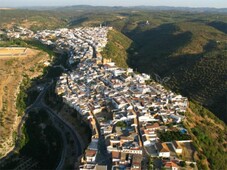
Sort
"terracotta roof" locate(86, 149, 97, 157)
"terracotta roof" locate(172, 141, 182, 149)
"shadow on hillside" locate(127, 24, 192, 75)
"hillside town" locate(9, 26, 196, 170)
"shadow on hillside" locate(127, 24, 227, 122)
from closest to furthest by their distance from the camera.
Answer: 1. "terracotta roof" locate(86, 149, 97, 157)
2. "hillside town" locate(9, 26, 196, 170)
3. "terracotta roof" locate(172, 141, 182, 149)
4. "shadow on hillside" locate(127, 24, 227, 122)
5. "shadow on hillside" locate(127, 24, 192, 75)

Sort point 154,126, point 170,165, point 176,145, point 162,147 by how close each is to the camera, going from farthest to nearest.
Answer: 1. point 154,126
2. point 176,145
3. point 162,147
4. point 170,165

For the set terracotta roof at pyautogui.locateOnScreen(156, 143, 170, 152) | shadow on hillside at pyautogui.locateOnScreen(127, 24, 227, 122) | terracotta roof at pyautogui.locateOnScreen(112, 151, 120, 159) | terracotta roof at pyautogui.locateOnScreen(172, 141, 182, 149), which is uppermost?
terracotta roof at pyautogui.locateOnScreen(156, 143, 170, 152)

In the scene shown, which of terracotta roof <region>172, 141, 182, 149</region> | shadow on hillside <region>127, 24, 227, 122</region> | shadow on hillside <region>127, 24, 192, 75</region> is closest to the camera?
terracotta roof <region>172, 141, 182, 149</region>

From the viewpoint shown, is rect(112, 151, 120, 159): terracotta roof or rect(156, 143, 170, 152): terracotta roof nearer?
rect(112, 151, 120, 159): terracotta roof

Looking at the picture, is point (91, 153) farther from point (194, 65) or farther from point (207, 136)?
point (194, 65)

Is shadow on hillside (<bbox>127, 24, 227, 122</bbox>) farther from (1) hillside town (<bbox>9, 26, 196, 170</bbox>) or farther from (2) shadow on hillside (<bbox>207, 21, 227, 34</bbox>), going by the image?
(2) shadow on hillside (<bbox>207, 21, 227, 34</bbox>)

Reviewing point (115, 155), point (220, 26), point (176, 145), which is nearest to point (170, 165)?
point (176, 145)

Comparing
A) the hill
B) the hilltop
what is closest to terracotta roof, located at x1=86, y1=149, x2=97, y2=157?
the hill
